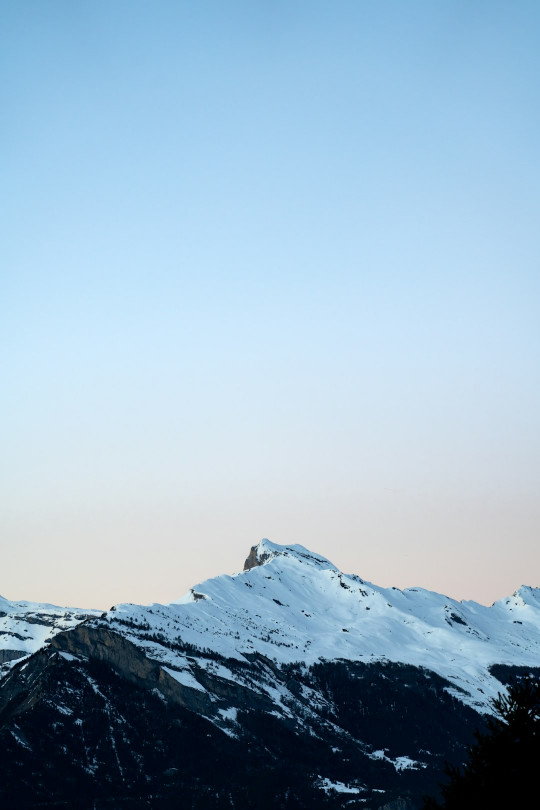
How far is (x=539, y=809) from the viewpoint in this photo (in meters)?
65.0

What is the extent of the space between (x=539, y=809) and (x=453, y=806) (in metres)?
6.31

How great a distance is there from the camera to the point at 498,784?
220 ft

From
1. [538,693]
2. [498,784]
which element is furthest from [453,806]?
[538,693]

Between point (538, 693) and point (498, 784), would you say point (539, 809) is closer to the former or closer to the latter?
point (498, 784)

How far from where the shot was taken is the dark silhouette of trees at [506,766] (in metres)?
66.5

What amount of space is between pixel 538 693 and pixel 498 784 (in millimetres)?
7506

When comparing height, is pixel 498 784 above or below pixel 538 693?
below

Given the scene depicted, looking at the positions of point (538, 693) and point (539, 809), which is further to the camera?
point (538, 693)

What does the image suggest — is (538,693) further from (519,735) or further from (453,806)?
(453,806)

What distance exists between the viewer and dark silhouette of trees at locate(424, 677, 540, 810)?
6650 cm

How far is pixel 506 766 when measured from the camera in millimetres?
68000

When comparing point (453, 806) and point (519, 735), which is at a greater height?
point (519, 735)

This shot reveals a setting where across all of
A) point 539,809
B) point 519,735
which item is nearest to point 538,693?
point 519,735

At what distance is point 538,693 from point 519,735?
349cm
